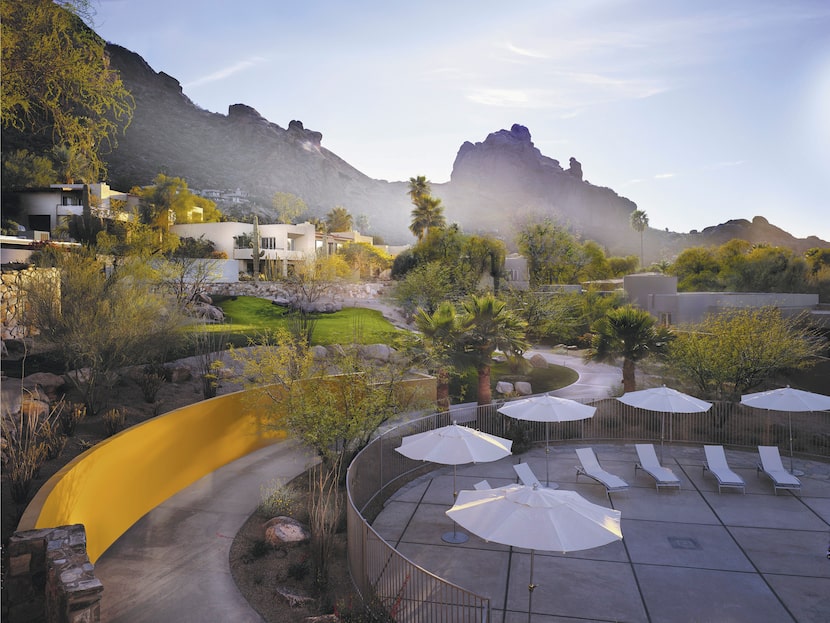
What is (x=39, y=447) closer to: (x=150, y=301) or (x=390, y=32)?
(x=150, y=301)

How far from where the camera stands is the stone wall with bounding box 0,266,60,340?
53.8 ft

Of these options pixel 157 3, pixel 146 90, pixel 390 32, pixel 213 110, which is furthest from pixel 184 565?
pixel 213 110

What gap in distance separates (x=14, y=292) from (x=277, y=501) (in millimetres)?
10617

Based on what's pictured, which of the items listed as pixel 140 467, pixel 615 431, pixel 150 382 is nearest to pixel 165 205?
pixel 150 382

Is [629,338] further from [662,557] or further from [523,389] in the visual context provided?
[662,557]

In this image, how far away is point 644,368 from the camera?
98.1 ft

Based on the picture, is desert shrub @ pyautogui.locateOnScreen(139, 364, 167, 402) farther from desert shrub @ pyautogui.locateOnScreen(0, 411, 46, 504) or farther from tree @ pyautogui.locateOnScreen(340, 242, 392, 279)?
tree @ pyautogui.locateOnScreen(340, 242, 392, 279)

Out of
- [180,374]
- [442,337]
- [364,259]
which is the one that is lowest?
[180,374]

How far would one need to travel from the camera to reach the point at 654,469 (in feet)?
48.8

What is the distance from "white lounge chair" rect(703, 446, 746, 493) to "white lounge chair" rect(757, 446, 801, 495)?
2.22 ft

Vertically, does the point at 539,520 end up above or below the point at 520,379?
above

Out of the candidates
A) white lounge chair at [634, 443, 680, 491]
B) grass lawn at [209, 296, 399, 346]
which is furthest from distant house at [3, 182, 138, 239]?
white lounge chair at [634, 443, 680, 491]

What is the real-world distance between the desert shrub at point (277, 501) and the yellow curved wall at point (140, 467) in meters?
2.41

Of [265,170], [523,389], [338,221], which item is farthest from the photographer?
[265,170]
